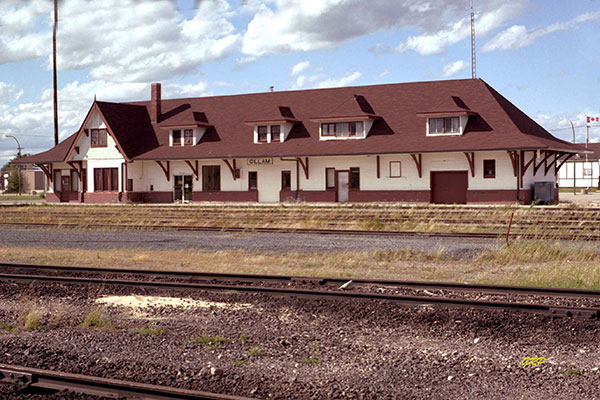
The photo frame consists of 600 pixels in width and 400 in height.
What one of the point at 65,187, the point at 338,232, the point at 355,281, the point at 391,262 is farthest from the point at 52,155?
the point at 355,281

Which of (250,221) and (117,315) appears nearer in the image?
(117,315)

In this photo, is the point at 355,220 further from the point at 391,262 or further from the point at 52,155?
the point at 52,155

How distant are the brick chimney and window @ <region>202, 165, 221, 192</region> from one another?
312 inches

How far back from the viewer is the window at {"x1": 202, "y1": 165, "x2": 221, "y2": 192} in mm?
43406

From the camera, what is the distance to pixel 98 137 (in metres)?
46.5

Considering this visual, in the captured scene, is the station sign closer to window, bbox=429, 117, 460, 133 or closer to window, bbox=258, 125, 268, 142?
window, bbox=258, 125, 268, 142

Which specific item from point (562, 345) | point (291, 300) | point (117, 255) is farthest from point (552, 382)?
point (117, 255)

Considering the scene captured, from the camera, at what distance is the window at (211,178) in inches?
1709

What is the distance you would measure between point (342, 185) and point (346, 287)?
2837 centimetres

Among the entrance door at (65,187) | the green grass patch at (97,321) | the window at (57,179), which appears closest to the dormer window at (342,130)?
the entrance door at (65,187)

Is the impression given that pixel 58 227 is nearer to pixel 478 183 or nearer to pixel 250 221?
pixel 250 221

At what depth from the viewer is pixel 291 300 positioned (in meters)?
10.4

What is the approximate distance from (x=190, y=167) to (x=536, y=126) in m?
22.0

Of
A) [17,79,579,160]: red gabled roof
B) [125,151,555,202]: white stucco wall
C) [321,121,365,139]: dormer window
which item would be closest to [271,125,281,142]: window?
[17,79,579,160]: red gabled roof
